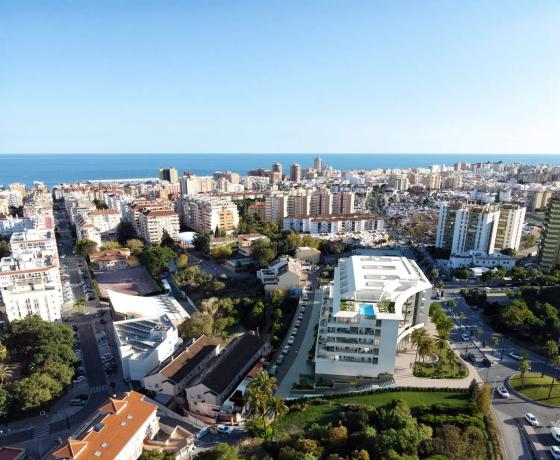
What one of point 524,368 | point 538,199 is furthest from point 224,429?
point 538,199

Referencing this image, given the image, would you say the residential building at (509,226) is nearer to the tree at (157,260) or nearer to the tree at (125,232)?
the tree at (157,260)

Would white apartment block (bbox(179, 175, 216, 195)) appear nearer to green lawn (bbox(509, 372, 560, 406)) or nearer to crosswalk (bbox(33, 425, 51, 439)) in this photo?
crosswalk (bbox(33, 425, 51, 439))

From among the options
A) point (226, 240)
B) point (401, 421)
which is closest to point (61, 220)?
point (226, 240)

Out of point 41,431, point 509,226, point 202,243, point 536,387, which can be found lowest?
point 41,431

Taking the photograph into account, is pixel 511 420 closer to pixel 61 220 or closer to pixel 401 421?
pixel 401 421

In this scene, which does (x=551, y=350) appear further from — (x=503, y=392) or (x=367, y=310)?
(x=367, y=310)

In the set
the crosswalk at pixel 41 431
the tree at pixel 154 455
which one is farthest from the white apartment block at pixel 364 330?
the crosswalk at pixel 41 431
